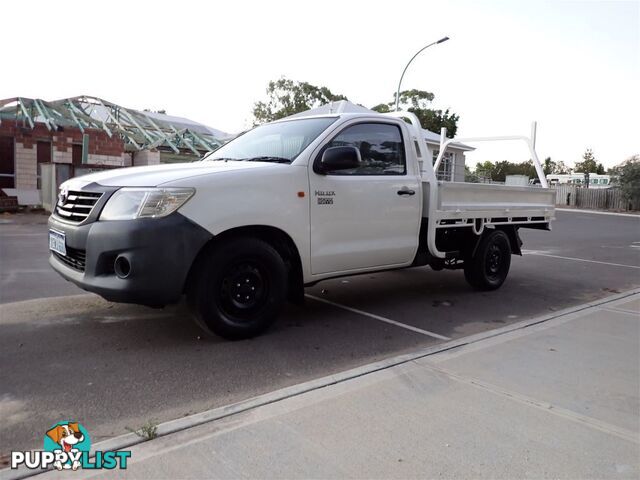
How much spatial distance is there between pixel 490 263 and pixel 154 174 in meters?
4.70

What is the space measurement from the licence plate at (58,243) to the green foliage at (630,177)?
44.2 metres

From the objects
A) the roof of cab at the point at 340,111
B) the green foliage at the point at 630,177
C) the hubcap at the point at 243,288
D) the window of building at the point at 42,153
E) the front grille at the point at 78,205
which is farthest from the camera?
the green foliage at the point at 630,177

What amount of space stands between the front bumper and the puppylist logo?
1289 mm

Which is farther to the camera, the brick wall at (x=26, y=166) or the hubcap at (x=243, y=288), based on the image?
the brick wall at (x=26, y=166)

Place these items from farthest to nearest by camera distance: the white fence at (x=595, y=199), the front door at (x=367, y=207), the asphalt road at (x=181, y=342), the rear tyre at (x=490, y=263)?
the white fence at (x=595, y=199)
the rear tyre at (x=490, y=263)
the front door at (x=367, y=207)
the asphalt road at (x=181, y=342)

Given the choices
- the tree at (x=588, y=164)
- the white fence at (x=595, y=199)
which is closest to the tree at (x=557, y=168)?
the tree at (x=588, y=164)

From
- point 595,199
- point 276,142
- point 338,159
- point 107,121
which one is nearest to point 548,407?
point 338,159

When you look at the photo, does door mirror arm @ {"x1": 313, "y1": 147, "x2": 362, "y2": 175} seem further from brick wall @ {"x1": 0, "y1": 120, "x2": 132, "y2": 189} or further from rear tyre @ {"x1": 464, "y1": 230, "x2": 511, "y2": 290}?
brick wall @ {"x1": 0, "y1": 120, "x2": 132, "y2": 189}

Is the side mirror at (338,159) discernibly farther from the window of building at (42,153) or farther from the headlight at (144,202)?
the window of building at (42,153)

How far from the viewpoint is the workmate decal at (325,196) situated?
4859 mm

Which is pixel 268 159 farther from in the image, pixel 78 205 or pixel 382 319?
pixel 382 319

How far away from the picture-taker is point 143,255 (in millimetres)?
3912

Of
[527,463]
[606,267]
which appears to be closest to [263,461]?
[527,463]

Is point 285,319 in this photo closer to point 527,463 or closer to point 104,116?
point 527,463
